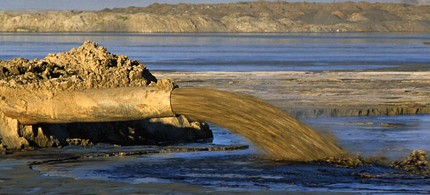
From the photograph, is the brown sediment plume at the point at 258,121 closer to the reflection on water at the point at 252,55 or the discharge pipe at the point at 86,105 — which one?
the discharge pipe at the point at 86,105

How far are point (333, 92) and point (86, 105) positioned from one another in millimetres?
11589

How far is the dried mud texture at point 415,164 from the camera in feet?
23.5

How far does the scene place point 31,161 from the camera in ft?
25.2

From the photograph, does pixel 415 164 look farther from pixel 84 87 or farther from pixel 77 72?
pixel 77 72

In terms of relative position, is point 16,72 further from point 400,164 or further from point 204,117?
point 400,164

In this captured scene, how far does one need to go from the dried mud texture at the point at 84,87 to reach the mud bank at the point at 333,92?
3.62 meters

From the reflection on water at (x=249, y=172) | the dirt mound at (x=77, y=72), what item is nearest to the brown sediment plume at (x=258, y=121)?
the reflection on water at (x=249, y=172)

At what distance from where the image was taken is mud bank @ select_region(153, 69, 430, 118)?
1364 cm

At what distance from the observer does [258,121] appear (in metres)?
7.32

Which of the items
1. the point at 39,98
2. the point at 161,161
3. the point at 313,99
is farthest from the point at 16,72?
the point at 313,99

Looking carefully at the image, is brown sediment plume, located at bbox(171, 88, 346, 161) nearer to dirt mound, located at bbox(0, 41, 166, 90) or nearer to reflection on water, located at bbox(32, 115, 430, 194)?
reflection on water, located at bbox(32, 115, 430, 194)

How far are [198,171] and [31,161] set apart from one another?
1.94m

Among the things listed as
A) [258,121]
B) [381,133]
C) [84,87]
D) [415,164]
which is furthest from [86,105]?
[381,133]

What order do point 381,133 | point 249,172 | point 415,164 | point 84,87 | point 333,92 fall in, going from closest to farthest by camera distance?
point 249,172, point 415,164, point 84,87, point 381,133, point 333,92
